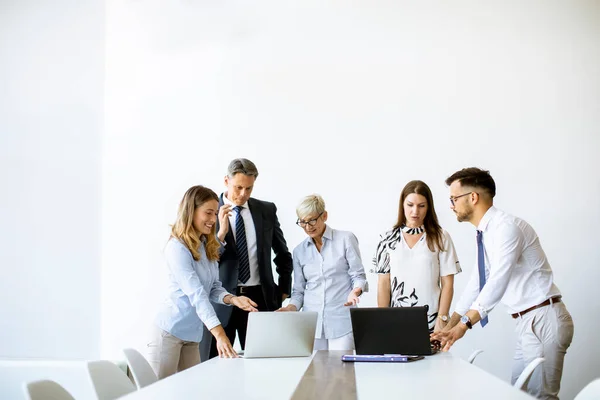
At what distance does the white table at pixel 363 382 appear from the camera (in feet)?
7.32

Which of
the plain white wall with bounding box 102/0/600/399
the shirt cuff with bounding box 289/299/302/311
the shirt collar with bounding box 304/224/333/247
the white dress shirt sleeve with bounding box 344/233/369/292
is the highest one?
the plain white wall with bounding box 102/0/600/399

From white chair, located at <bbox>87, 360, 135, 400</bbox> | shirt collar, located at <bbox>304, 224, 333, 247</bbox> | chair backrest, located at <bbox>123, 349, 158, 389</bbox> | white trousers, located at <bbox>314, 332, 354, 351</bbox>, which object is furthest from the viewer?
shirt collar, located at <bbox>304, 224, 333, 247</bbox>

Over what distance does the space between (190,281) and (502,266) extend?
162cm

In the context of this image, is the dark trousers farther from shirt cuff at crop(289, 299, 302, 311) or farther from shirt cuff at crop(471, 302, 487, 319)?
shirt cuff at crop(471, 302, 487, 319)

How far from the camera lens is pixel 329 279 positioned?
4.34m

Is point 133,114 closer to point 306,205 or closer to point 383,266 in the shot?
point 306,205

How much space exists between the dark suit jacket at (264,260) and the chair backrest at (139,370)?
100 centimetres

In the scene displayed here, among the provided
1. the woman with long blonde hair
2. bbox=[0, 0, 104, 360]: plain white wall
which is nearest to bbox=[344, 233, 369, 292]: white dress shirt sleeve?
the woman with long blonde hair

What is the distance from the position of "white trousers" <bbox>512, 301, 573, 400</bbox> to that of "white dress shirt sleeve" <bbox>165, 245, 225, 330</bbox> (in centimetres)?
158

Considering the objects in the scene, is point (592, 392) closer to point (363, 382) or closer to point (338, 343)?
point (363, 382)

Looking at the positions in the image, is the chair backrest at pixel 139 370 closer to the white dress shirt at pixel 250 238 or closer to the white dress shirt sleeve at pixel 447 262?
the white dress shirt at pixel 250 238

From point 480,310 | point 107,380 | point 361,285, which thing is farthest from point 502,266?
point 107,380

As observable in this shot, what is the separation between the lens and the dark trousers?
14.5 feet

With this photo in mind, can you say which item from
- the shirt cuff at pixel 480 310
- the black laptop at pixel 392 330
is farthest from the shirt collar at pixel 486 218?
the black laptop at pixel 392 330
